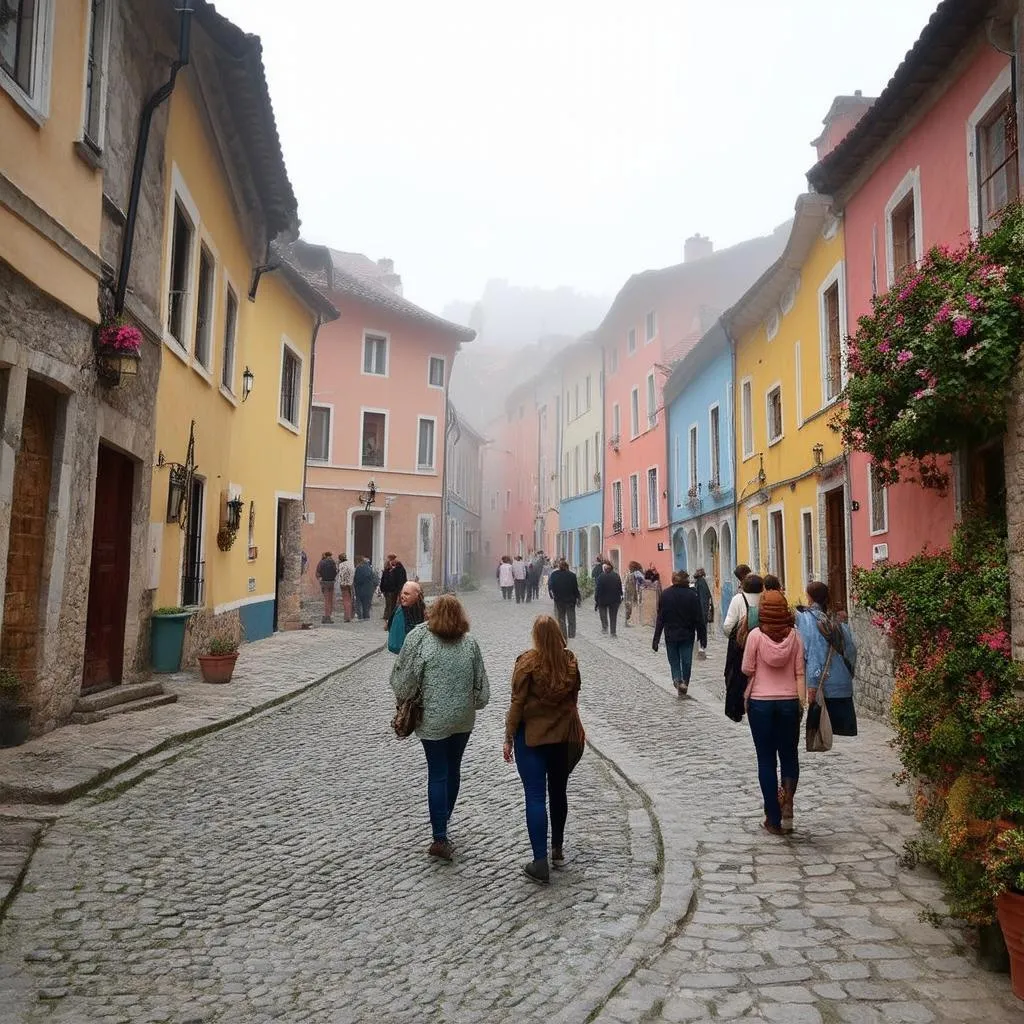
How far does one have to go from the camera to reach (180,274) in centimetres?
1159

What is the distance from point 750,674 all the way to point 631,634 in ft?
50.4

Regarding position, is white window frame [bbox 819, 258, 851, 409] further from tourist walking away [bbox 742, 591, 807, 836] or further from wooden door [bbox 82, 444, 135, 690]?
wooden door [bbox 82, 444, 135, 690]

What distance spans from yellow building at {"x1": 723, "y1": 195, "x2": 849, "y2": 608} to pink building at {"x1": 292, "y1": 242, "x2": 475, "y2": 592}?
15.0 metres

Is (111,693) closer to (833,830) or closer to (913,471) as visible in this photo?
(833,830)

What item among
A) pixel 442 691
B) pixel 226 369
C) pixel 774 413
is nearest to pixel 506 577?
pixel 774 413

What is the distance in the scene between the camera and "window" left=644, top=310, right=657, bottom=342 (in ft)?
107

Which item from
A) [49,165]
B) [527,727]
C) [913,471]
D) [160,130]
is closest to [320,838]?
[527,727]

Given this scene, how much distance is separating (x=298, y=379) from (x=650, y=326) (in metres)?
17.1

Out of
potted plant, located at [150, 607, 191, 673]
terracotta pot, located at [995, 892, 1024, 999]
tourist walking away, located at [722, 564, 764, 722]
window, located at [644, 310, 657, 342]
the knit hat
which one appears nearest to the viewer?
terracotta pot, located at [995, 892, 1024, 999]

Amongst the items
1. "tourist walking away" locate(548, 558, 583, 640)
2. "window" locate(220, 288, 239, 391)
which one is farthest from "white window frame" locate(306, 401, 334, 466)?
"window" locate(220, 288, 239, 391)

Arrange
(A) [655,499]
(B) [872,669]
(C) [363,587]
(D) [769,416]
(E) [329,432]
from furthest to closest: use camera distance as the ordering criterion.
A: (E) [329,432] → (A) [655,499] → (C) [363,587] → (D) [769,416] → (B) [872,669]

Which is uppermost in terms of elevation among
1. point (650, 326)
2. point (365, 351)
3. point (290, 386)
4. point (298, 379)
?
point (650, 326)

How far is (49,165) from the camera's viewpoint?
718 cm

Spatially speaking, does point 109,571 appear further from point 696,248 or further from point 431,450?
point 696,248
